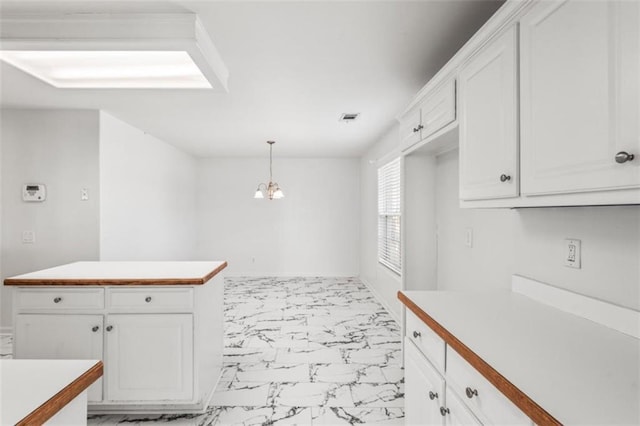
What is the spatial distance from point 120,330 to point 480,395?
2090 mm

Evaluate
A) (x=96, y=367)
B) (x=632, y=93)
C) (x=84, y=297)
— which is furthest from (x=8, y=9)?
(x=632, y=93)

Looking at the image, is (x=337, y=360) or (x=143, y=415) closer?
(x=143, y=415)

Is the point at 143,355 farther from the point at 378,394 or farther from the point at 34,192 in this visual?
the point at 34,192

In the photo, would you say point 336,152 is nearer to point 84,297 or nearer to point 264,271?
point 264,271

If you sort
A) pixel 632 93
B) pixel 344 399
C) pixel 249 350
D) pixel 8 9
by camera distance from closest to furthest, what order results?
1. pixel 632 93
2. pixel 8 9
3. pixel 344 399
4. pixel 249 350

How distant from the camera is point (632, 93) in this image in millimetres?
851

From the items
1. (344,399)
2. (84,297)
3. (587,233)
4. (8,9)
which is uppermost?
(8,9)

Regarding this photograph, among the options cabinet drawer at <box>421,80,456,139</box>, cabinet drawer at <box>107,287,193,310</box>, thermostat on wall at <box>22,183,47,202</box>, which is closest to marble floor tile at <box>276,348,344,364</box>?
cabinet drawer at <box>107,287,193,310</box>

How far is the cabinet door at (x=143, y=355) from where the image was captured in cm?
207

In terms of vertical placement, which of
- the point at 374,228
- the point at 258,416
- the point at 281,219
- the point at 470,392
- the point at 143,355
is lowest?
the point at 258,416

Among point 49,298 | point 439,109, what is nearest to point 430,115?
point 439,109

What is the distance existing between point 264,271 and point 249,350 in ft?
11.7

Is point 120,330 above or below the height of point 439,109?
below

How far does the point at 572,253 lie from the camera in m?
1.41
